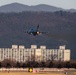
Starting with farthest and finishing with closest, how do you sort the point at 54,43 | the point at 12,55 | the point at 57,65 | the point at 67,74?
the point at 54,43 < the point at 12,55 < the point at 57,65 < the point at 67,74

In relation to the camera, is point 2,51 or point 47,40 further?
point 47,40

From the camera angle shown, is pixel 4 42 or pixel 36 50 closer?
pixel 36 50

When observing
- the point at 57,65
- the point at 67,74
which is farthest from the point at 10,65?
the point at 67,74

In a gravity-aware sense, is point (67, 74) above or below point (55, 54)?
above

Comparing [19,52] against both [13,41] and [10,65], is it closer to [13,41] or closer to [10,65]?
[13,41]

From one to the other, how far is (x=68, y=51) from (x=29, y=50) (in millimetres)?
8477

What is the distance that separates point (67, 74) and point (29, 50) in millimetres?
88870

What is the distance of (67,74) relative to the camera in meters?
66.6

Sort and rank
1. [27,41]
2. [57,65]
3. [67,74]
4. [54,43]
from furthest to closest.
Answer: [27,41], [54,43], [57,65], [67,74]

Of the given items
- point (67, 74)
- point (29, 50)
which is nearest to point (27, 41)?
point (29, 50)

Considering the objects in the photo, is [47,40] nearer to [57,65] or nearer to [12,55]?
[12,55]

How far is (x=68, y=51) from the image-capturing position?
155875 mm

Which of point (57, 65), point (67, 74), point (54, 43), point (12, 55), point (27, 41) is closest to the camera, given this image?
point (67, 74)

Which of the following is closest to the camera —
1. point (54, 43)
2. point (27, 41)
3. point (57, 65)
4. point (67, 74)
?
point (67, 74)
